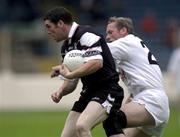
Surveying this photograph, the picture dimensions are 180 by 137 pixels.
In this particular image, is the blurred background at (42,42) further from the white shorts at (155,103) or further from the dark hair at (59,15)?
the dark hair at (59,15)


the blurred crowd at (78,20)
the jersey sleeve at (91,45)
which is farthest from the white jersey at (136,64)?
the blurred crowd at (78,20)

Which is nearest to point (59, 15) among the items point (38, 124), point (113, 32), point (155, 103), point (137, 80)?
point (113, 32)

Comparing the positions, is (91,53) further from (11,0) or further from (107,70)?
(11,0)

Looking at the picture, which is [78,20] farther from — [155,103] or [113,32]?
[155,103]

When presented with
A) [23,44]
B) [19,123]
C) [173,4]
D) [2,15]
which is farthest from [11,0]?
[19,123]

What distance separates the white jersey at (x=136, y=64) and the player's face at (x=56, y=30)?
747mm

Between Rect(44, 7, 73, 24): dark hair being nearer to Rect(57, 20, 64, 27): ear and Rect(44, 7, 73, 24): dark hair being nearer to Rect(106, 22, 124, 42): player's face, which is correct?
Rect(57, 20, 64, 27): ear

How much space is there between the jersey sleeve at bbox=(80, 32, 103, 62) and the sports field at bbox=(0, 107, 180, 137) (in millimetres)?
7614

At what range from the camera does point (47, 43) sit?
97.0 ft

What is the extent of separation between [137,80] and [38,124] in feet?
35.5

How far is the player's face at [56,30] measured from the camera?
37.4ft

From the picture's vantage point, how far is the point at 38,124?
73.7 feet

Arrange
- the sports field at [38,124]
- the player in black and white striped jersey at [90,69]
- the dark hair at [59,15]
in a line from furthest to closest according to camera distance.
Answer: the sports field at [38,124] < the dark hair at [59,15] < the player in black and white striped jersey at [90,69]

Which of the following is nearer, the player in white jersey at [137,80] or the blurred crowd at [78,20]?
the player in white jersey at [137,80]
